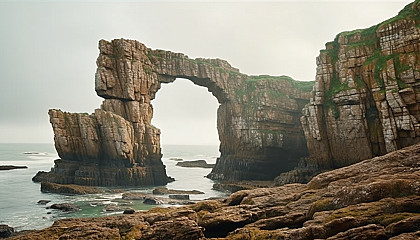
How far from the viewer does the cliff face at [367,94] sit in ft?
154

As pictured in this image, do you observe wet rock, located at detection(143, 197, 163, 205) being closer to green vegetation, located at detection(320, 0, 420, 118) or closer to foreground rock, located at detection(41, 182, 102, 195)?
foreground rock, located at detection(41, 182, 102, 195)

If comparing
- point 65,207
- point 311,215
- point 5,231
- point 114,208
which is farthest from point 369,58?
point 5,231

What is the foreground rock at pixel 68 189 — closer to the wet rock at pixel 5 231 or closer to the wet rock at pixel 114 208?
the wet rock at pixel 114 208

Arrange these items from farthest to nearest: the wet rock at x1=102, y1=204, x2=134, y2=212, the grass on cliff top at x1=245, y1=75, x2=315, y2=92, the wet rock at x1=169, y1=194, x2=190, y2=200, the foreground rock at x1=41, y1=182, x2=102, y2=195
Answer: the grass on cliff top at x1=245, y1=75, x2=315, y2=92, the foreground rock at x1=41, y1=182, x2=102, y2=195, the wet rock at x1=169, y1=194, x2=190, y2=200, the wet rock at x1=102, y1=204, x2=134, y2=212

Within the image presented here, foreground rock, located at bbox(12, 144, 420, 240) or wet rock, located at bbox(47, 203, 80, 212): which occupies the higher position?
foreground rock, located at bbox(12, 144, 420, 240)

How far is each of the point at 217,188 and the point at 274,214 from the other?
4817 centimetres

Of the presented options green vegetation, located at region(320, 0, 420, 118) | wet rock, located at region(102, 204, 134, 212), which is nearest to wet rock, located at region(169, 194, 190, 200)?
wet rock, located at region(102, 204, 134, 212)

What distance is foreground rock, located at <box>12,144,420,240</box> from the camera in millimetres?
18438

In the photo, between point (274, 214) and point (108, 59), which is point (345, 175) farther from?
point (108, 59)

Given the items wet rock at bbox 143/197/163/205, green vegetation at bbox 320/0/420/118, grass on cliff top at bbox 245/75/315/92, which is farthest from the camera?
grass on cliff top at bbox 245/75/315/92

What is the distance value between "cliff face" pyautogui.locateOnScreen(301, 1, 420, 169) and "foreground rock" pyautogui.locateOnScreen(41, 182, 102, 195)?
43399 millimetres

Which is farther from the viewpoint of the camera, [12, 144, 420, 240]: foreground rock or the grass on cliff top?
the grass on cliff top

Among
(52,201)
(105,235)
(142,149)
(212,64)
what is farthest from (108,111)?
(105,235)

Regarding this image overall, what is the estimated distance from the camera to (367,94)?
175ft
